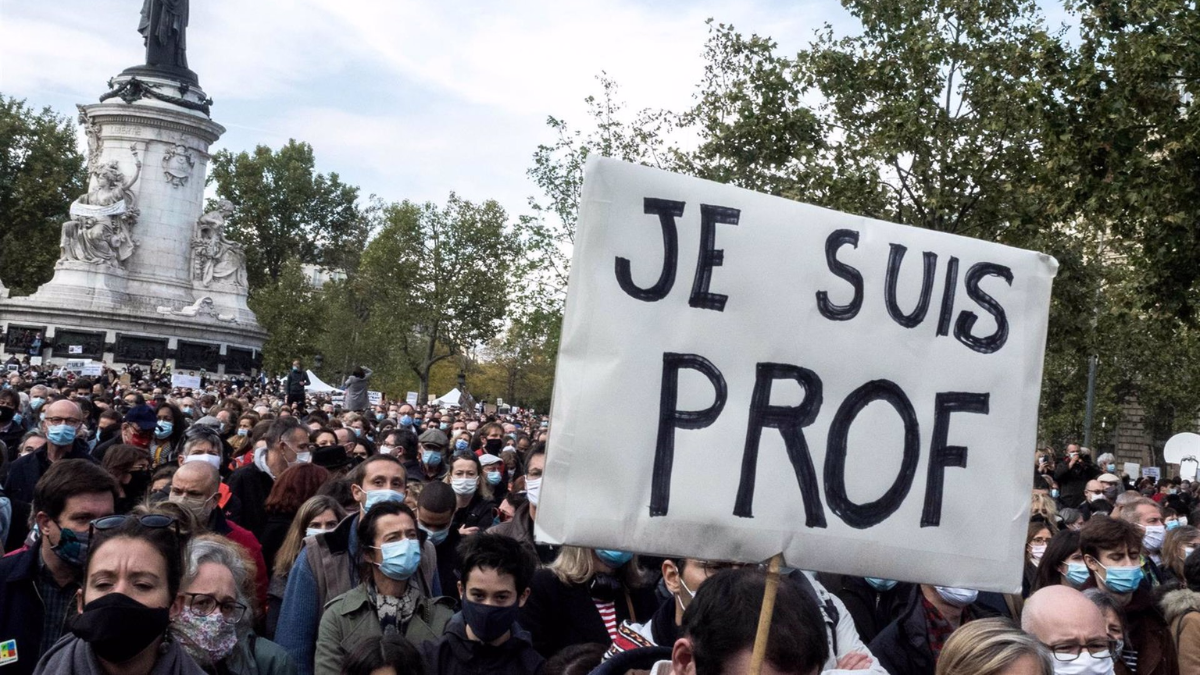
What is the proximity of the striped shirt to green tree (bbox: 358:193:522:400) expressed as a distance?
46397 mm

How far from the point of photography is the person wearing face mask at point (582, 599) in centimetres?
525

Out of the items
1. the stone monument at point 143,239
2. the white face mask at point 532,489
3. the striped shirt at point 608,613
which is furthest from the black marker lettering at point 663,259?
the stone monument at point 143,239

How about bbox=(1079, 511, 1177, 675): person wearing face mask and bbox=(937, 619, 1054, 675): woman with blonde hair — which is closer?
bbox=(937, 619, 1054, 675): woman with blonde hair

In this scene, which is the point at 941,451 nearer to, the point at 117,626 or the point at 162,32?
the point at 117,626

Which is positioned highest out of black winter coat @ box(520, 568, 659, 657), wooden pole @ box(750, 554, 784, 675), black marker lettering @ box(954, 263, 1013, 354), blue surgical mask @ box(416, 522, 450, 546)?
black marker lettering @ box(954, 263, 1013, 354)

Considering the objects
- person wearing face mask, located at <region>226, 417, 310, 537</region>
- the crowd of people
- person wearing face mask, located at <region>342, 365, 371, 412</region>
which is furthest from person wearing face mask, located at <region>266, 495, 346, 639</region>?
person wearing face mask, located at <region>342, 365, 371, 412</region>

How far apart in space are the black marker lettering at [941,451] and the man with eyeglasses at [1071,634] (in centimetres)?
113

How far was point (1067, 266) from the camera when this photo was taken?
21922 millimetres

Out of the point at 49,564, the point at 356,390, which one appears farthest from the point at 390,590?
the point at 356,390

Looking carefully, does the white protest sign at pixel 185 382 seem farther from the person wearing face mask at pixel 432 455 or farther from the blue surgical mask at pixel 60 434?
the blue surgical mask at pixel 60 434

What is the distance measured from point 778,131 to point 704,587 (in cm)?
2092

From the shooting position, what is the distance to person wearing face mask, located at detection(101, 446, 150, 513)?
729 centimetres

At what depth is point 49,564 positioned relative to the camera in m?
4.56

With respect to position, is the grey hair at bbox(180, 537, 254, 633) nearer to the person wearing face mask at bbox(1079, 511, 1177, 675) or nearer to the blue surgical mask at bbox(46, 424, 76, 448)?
the person wearing face mask at bbox(1079, 511, 1177, 675)
